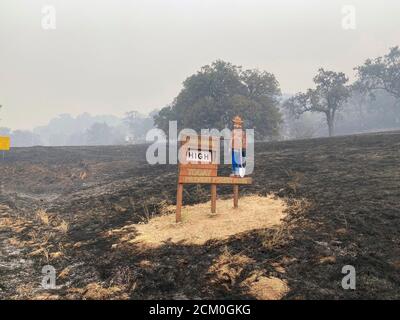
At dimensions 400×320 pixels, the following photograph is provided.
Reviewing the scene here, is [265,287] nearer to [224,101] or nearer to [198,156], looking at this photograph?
[198,156]

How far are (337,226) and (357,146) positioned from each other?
471 inches

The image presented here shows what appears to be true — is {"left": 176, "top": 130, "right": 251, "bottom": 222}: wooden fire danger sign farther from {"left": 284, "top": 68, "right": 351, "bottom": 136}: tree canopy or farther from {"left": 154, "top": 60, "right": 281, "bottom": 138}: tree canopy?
{"left": 284, "top": 68, "right": 351, "bottom": 136}: tree canopy

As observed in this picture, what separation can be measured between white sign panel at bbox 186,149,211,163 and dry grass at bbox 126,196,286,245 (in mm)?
1333

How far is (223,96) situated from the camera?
1719 inches


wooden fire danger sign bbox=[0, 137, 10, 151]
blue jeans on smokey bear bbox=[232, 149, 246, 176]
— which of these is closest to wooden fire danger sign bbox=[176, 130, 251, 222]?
blue jeans on smokey bear bbox=[232, 149, 246, 176]

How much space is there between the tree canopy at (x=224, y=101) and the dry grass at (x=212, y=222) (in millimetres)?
31015

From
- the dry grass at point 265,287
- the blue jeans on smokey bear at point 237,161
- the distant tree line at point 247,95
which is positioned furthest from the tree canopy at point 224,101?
the dry grass at point 265,287

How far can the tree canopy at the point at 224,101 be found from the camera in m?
40.7

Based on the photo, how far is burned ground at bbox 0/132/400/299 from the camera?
5.43m

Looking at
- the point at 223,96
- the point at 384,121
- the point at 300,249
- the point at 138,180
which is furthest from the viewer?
the point at 384,121

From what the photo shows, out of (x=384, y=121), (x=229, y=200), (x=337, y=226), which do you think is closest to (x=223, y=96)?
(x=229, y=200)

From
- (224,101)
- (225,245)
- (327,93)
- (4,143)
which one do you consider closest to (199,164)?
(225,245)
